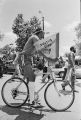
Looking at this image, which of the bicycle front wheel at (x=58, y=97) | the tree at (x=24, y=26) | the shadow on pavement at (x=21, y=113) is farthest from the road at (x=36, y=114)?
the tree at (x=24, y=26)

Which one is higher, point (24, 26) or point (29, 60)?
point (24, 26)

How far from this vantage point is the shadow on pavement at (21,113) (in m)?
4.68

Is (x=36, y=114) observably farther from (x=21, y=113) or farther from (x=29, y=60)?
(x=29, y=60)

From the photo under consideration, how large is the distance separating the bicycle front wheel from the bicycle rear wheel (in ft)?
1.49

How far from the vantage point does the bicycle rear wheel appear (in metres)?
5.30

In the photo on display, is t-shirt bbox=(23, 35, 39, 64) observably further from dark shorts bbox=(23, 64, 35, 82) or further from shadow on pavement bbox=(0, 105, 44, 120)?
shadow on pavement bbox=(0, 105, 44, 120)

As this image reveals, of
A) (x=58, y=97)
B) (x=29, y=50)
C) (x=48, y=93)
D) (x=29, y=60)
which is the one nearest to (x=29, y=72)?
(x=29, y=60)

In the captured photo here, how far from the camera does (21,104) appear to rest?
5340mm

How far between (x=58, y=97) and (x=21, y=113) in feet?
2.42

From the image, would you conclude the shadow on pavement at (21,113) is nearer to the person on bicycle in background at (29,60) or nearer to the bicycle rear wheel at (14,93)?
the bicycle rear wheel at (14,93)

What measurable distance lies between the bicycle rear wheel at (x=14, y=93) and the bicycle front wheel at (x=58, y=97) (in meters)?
0.45

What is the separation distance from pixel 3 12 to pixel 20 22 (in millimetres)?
962

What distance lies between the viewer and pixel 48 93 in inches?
203

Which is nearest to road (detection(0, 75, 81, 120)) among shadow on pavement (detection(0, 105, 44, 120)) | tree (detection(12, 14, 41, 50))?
shadow on pavement (detection(0, 105, 44, 120))
